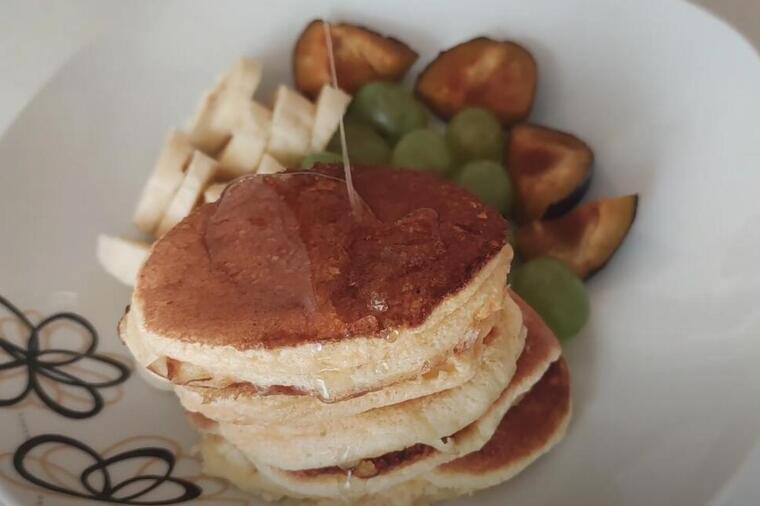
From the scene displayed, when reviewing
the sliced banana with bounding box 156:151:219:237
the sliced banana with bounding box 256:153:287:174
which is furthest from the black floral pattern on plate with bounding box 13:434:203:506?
the sliced banana with bounding box 256:153:287:174

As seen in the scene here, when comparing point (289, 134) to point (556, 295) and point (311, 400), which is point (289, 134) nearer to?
point (556, 295)

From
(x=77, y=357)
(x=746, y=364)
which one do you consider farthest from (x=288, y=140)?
(x=746, y=364)

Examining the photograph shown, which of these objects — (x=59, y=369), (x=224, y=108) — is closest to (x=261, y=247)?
(x=59, y=369)

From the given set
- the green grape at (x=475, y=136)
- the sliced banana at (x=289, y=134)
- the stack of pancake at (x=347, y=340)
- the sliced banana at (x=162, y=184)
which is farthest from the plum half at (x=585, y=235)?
the sliced banana at (x=162, y=184)

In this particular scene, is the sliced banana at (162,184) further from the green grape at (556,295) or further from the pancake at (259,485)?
the green grape at (556,295)

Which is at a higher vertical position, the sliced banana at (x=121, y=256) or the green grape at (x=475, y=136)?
the green grape at (x=475, y=136)

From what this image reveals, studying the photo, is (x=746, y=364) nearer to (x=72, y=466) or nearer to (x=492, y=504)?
(x=492, y=504)
